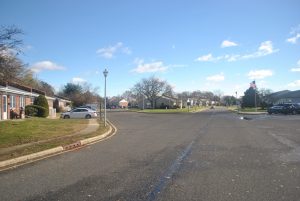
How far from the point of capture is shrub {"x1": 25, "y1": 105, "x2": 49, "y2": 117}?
41.2 m

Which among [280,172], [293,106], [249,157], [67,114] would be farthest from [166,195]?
[293,106]

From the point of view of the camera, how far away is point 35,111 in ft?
139

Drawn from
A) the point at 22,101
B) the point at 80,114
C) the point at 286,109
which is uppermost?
the point at 22,101

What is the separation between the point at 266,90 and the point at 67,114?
5120 inches

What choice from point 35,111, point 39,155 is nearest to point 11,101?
point 35,111

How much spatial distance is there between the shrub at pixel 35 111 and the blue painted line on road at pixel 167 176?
31.5 metres

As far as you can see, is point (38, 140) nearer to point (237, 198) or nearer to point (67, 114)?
point (237, 198)

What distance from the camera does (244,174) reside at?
909cm

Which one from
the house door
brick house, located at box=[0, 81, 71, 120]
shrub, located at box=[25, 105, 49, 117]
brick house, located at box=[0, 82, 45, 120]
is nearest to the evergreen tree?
shrub, located at box=[25, 105, 49, 117]

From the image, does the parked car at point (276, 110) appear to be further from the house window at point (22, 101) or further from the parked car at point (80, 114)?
the house window at point (22, 101)

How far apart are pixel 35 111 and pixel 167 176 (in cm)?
3613

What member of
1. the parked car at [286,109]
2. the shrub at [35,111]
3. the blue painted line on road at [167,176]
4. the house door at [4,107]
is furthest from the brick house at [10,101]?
the parked car at [286,109]

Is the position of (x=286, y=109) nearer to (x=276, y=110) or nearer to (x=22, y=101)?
(x=276, y=110)

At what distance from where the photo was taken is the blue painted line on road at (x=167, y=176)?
7133mm
